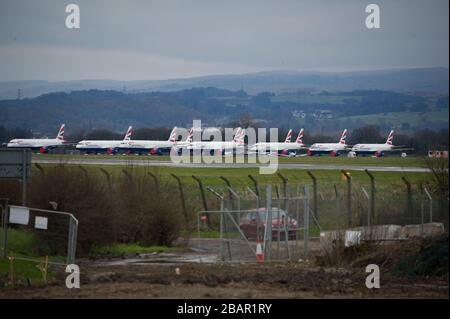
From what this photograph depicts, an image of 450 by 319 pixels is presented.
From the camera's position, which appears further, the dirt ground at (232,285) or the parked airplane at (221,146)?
the parked airplane at (221,146)

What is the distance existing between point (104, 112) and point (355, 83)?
55.4 metres

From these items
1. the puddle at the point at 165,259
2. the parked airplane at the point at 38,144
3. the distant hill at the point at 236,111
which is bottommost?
the puddle at the point at 165,259

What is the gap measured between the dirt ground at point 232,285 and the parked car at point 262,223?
17.1 ft

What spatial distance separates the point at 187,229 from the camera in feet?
111

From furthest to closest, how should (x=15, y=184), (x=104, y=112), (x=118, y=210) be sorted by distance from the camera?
(x=104, y=112) → (x=15, y=184) → (x=118, y=210)

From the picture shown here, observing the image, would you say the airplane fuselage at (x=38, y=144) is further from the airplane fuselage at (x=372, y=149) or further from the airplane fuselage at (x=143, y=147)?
the airplane fuselage at (x=372, y=149)

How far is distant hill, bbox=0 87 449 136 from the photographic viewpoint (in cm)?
13850

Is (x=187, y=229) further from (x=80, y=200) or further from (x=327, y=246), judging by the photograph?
(x=327, y=246)

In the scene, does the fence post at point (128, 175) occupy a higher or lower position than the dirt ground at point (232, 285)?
higher

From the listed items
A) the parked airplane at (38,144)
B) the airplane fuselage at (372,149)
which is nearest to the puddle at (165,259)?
the parked airplane at (38,144)

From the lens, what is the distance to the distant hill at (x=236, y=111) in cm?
13850

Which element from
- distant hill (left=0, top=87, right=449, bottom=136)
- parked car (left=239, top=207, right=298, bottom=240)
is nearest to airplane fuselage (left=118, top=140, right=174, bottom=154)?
distant hill (left=0, top=87, right=449, bottom=136)

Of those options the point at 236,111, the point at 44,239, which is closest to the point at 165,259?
the point at 44,239
